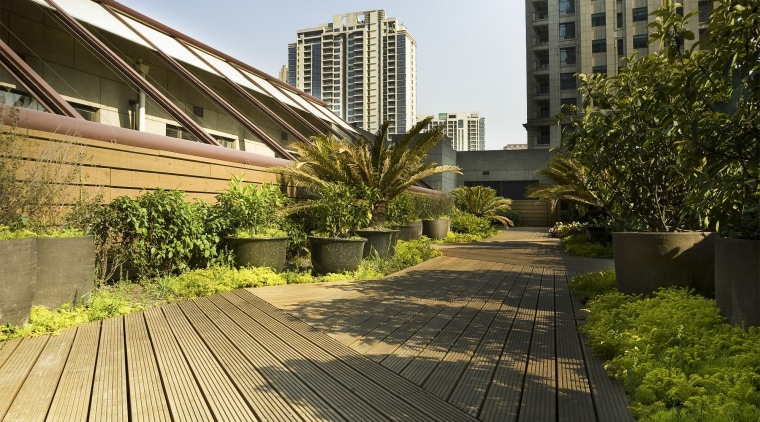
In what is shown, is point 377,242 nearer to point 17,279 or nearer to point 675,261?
point 675,261

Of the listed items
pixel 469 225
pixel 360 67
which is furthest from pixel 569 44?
pixel 469 225

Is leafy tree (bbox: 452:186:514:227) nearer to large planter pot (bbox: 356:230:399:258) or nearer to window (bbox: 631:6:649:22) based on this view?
large planter pot (bbox: 356:230:399:258)

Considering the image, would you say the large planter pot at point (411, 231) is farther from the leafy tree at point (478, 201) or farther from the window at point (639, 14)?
the window at point (639, 14)

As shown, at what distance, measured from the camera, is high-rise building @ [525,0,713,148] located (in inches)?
1702

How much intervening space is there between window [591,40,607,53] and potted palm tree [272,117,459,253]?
41.6 metres

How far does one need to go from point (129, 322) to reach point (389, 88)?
67.4 m

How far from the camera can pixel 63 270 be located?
4469mm

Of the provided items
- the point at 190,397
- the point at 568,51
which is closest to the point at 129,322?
the point at 190,397

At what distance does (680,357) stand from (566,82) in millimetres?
48545

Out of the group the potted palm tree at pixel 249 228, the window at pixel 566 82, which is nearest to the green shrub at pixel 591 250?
the potted palm tree at pixel 249 228

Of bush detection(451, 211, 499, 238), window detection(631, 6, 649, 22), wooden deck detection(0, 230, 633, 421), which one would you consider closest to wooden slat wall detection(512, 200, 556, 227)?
bush detection(451, 211, 499, 238)

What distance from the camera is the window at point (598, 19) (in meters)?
44.3

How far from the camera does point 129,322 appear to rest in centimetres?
438

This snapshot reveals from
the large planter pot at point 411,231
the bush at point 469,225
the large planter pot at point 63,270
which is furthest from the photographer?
the bush at point 469,225
